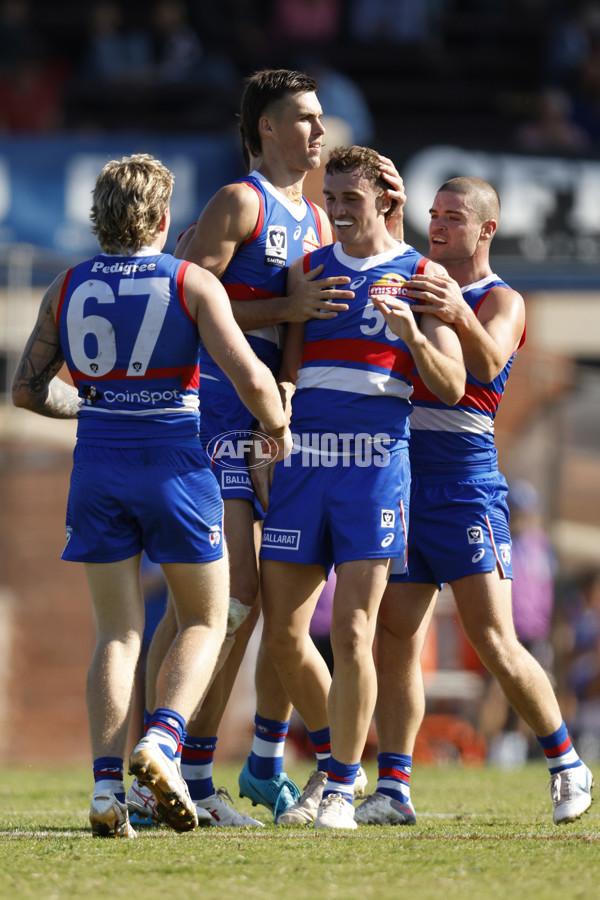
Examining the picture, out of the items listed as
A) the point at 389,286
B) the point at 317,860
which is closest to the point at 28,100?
the point at 389,286

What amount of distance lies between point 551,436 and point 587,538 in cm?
97

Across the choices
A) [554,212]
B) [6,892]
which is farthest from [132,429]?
[554,212]

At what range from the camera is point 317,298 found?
16.2 feet

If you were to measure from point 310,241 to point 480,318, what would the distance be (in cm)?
79

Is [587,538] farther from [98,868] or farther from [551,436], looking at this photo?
[98,868]

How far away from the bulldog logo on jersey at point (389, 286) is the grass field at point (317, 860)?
188cm

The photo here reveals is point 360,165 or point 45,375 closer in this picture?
point 45,375

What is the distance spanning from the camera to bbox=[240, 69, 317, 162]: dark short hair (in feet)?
17.4

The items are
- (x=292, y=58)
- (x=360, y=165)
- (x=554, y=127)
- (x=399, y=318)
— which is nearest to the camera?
(x=399, y=318)

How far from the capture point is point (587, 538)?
12.0m

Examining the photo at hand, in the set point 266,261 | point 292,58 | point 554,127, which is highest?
point 292,58

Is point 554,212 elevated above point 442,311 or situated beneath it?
elevated above

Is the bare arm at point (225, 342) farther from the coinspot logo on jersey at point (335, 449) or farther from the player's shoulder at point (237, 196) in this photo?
the player's shoulder at point (237, 196)

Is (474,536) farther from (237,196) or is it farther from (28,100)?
(28,100)
